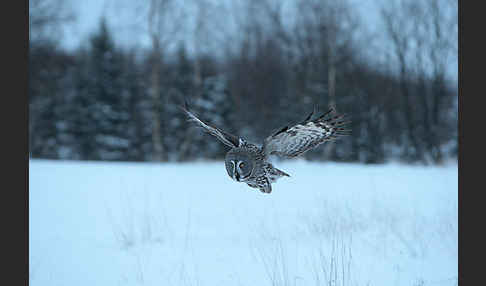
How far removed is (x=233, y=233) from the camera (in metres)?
5.45

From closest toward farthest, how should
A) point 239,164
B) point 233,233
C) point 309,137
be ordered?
point 239,164 → point 309,137 → point 233,233

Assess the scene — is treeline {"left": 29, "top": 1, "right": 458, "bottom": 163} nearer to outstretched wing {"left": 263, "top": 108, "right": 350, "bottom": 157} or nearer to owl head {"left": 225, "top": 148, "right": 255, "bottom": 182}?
outstretched wing {"left": 263, "top": 108, "right": 350, "bottom": 157}

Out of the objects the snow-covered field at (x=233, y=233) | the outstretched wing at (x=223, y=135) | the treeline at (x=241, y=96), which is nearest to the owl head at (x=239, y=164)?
the outstretched wing at (x=223, y=135)

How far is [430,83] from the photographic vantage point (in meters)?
15.8

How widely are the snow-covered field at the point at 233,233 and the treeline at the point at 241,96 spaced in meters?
6.43

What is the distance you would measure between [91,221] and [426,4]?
14626mm

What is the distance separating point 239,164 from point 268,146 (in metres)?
0.37

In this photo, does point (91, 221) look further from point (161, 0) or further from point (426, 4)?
point (426, 4)

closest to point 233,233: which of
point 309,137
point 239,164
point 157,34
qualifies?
point 309,137

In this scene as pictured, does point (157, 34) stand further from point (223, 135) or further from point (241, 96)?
A: point (223, 135)

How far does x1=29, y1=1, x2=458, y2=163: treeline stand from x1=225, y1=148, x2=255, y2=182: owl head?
35.7 ft

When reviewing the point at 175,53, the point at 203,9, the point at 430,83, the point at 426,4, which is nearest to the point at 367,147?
the point at 430,83

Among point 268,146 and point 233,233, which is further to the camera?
point 233,233

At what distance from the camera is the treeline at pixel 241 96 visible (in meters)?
14.7
